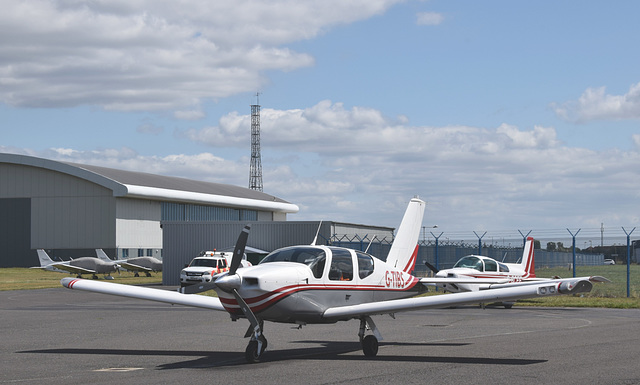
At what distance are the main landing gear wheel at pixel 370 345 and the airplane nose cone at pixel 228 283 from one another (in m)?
2.56

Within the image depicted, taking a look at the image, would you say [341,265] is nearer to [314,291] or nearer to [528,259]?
[314,291]

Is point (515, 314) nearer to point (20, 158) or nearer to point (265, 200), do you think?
point (20, 158)

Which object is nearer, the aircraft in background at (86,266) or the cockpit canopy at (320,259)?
the cockpit canopy at (320,259)

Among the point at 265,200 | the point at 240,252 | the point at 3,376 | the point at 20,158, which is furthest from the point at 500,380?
the point at 265,200

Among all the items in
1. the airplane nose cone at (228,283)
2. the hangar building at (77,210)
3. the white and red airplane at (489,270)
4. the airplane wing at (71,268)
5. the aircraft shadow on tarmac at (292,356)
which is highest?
the hangar building at (77,210)

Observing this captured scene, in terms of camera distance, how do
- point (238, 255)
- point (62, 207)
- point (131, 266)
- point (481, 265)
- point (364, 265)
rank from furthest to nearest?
point (62, 207), point (131, 266), point (481, 265), point (364, 265), point (238, 255)

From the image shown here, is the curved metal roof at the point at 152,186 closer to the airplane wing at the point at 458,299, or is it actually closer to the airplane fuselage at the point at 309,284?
the airplane fuselage at the point at 309,284

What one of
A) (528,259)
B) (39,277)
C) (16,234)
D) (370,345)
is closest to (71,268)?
(39,277)

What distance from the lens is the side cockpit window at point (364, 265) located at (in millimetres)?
14914

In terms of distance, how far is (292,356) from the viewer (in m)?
13.8

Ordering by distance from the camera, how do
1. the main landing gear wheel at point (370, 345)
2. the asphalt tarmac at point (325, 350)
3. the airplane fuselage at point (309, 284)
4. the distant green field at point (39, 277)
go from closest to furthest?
the asphalt tarmac at point (325, 350) → the airplane fuselage at point (309, 284) → the main landing gear wheel at point (370, 345) → the distant green field at point (39, 277)

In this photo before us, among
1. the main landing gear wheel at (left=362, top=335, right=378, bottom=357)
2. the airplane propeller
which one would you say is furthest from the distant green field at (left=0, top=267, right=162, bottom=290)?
the airplane propeller

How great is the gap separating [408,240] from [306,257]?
460 centimetres

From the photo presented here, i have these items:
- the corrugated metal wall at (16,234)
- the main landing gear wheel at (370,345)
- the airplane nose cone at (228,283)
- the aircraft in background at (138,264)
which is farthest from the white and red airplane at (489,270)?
the corrugated metal wall at (16,234)
